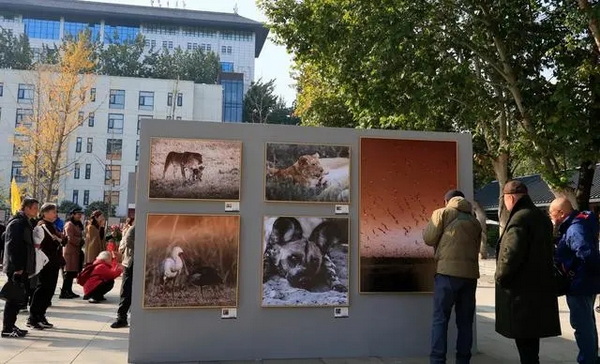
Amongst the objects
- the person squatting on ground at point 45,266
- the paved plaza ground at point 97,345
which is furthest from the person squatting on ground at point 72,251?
the person squatting on ground at point 45,266

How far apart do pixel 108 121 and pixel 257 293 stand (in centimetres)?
6208

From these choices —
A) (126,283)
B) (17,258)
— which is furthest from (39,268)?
(126,283)

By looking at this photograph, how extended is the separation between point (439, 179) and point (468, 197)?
15.3 inches

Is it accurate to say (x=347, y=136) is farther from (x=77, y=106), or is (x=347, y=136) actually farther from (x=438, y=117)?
(x=77, y=106)

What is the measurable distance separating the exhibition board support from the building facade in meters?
74.0

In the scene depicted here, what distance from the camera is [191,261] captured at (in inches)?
228

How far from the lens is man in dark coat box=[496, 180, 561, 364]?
484cm

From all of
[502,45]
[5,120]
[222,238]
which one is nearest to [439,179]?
[222,238]

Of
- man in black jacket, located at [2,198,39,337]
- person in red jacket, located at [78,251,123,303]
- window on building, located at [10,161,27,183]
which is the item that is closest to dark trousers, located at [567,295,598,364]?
man in black jacket, located at [2,198,39,337]

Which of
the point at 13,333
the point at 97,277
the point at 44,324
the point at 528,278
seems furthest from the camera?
the point at 97,277

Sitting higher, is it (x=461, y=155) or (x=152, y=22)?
(x=152, y=22)

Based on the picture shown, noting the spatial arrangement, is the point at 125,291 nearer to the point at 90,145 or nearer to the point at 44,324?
the point at 44,324

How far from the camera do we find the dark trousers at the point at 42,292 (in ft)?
25.3

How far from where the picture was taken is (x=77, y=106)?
27594 mm
